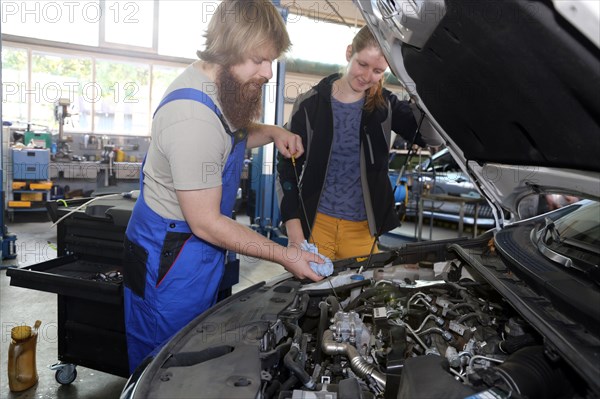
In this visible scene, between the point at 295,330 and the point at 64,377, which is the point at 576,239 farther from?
the point at 64,377

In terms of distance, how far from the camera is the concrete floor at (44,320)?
242 cm

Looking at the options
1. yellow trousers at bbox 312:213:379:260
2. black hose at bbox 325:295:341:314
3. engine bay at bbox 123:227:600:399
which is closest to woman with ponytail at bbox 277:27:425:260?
yellow trousers at bbox 312:213:379:260

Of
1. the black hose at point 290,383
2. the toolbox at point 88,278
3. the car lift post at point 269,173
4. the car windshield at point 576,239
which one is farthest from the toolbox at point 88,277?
the car lift post at point 269,173

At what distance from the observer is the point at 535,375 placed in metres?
0.92

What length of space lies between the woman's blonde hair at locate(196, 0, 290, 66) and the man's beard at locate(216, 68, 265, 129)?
0.15 feet

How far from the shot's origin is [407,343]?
1.32 meters

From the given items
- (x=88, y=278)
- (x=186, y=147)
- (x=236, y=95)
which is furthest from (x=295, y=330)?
(x=88, y=278)

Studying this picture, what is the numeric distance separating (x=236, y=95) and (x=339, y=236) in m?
0.95

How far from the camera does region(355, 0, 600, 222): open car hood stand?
0.88 m

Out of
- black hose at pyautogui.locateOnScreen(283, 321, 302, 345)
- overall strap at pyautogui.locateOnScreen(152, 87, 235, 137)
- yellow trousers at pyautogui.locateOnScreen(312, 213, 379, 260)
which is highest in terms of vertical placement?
overall strap at pyautogui.locateOnScreen(152, 87, 235, 137)

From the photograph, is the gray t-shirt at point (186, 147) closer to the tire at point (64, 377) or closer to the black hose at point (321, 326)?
the black hose at point (321, 326)

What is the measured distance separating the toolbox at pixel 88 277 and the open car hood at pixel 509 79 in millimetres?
1234

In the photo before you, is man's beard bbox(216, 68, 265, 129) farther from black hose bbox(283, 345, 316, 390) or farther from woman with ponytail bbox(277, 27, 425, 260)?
black hose bbox(283, 345, 316, 390)

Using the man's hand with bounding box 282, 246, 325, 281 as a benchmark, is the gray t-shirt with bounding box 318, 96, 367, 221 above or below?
above
